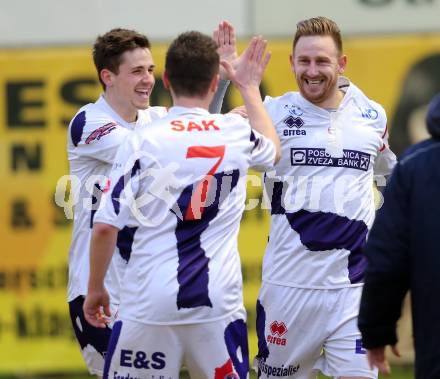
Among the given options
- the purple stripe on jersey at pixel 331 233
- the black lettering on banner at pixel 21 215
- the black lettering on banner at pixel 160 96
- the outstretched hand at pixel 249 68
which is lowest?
the black lettering on banner at pixel 21 215

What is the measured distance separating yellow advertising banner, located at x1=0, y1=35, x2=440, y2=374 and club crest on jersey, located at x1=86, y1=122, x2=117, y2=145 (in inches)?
118

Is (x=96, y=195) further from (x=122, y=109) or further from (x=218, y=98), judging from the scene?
(x=218, y=98)

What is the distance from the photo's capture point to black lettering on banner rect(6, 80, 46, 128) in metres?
9.03

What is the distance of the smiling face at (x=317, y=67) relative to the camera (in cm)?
614

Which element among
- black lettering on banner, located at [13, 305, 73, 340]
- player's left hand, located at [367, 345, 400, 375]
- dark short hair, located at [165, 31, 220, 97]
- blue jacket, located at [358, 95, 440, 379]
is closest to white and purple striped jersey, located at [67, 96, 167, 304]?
dark short hair, located at [165, 31, 220, 97]

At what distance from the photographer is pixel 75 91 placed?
905 cm

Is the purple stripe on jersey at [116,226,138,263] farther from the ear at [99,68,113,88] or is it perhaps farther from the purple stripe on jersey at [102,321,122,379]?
the ear at [99,68,113,88]

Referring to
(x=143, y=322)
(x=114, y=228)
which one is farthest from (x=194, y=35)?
(x=143, y=322)

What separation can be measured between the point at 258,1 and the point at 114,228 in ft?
14.4

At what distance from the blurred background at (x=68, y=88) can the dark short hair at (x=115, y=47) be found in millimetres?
2634

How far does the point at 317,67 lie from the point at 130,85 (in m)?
1.05

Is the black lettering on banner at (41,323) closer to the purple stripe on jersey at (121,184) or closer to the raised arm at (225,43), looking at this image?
the raised arm at (225,43)

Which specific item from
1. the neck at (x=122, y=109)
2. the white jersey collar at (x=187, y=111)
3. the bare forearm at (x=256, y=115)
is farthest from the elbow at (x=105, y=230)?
the neck at (x=122, y=109)

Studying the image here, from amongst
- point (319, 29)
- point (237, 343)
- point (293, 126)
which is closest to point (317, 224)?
point (293, 126)
